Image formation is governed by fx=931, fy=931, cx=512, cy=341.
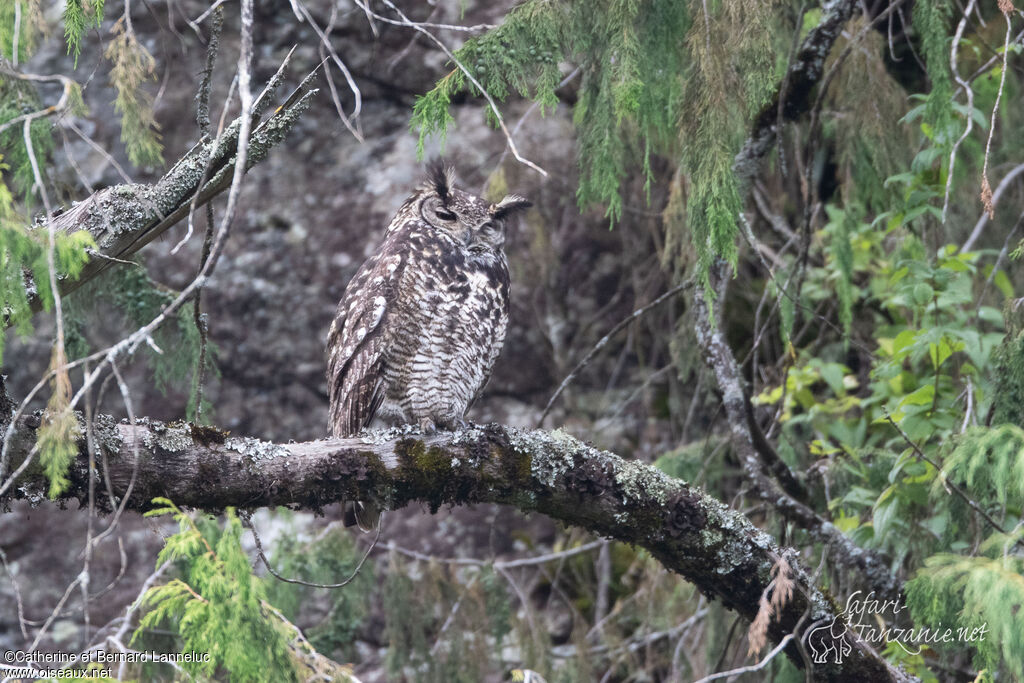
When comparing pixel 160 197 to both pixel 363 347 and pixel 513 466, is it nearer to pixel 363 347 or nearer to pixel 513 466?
pixel 363 347

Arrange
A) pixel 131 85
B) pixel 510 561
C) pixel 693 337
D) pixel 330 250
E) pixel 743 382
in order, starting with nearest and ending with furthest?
pixel 131 85
pixel 743 382
pixel 693 337
pixel 510 561
pixel 330 250

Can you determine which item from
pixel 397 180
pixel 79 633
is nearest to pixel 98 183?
pixel 397 180

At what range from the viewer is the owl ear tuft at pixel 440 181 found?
3678 millimetres

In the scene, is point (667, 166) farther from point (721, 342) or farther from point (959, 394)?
point (959, 394)

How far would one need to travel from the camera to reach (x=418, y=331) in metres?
3.28

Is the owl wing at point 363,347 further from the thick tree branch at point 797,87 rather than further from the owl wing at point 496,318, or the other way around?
the thick tree branch at point 797,87

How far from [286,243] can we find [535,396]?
1.81m

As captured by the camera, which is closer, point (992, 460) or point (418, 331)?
point (992, 460)

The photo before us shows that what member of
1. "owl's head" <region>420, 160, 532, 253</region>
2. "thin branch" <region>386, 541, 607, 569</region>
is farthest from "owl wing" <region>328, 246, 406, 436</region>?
"thin branch" <region>386, 541, 607, 569</region>

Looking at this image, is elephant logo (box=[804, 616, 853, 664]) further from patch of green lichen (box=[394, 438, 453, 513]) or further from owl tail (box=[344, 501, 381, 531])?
owl tail (box=[344, 501, 381, 531])

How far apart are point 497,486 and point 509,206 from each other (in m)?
1.39

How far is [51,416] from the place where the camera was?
6.04 ft

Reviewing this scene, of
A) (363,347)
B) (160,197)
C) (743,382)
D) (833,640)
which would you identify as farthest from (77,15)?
(833,640)

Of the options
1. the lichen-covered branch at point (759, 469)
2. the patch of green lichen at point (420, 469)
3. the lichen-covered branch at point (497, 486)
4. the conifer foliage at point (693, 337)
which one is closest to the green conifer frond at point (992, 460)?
the conifer foliage at point (693, 337)
